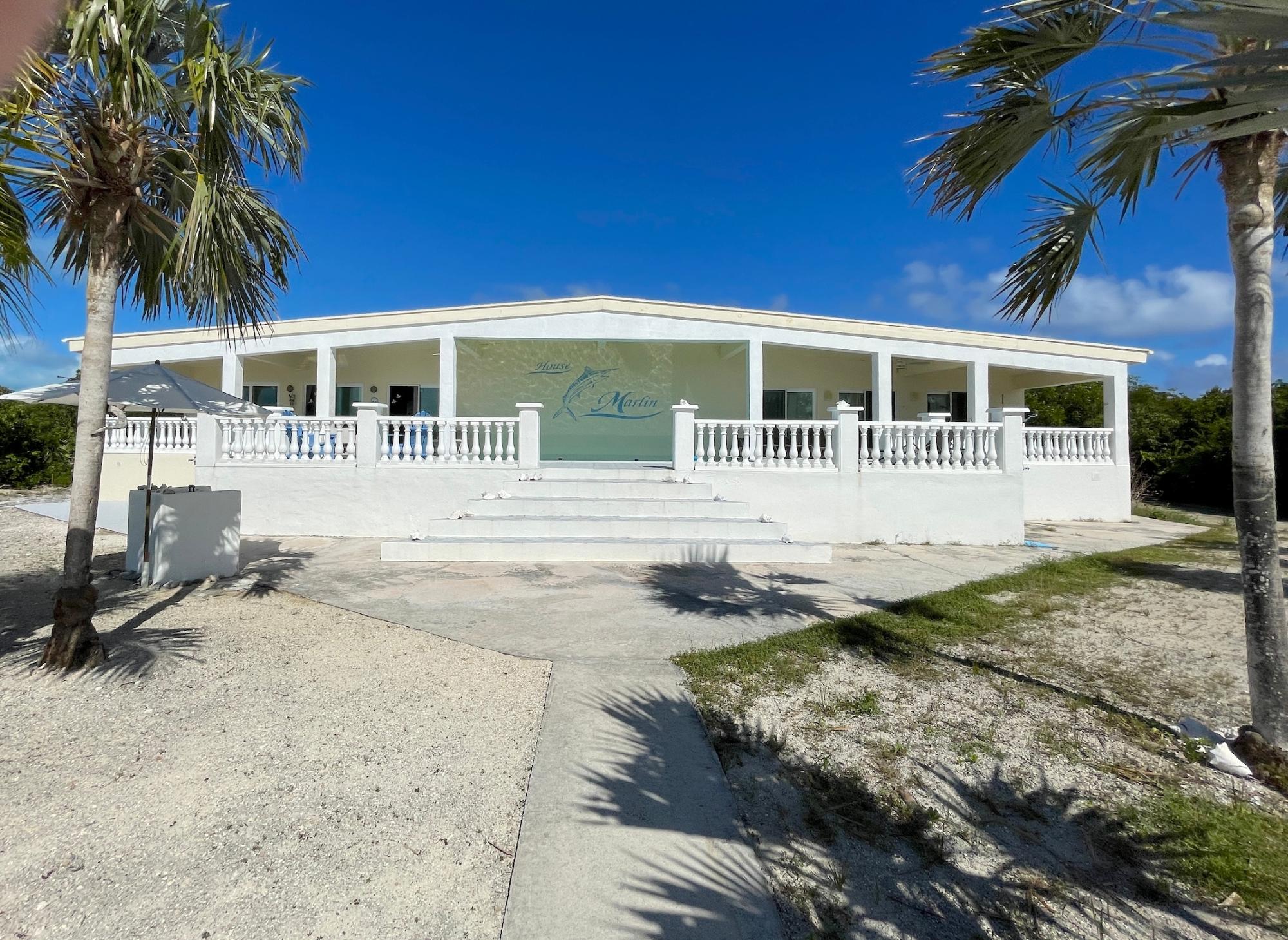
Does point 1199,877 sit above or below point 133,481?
below

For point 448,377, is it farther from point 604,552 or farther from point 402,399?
point 604,552

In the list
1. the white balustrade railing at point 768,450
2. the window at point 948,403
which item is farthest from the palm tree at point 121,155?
the window at point 948,403

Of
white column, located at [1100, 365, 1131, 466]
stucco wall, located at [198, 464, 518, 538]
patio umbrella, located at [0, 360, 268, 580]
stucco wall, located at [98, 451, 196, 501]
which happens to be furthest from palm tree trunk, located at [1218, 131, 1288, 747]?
stucco wall, located at [98, 451, 196, 501]

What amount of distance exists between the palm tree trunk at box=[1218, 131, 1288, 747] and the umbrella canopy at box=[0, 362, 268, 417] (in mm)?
8867

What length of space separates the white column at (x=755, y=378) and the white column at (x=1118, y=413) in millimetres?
8241

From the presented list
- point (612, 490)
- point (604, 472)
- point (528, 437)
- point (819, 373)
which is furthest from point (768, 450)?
point (819, 373)

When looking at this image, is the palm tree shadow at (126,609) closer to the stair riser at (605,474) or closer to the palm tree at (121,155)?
the palm tree at (121,155)

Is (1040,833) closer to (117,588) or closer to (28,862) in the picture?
(28,862)

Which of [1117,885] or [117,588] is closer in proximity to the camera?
[1117,885]

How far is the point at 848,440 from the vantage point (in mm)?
10117

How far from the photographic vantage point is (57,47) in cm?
410

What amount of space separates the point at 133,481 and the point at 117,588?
889 cm

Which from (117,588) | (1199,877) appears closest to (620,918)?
(1199,877)

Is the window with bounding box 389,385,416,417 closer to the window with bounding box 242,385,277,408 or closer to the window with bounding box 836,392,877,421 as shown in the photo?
the window with bounding box 242,385,277,408
